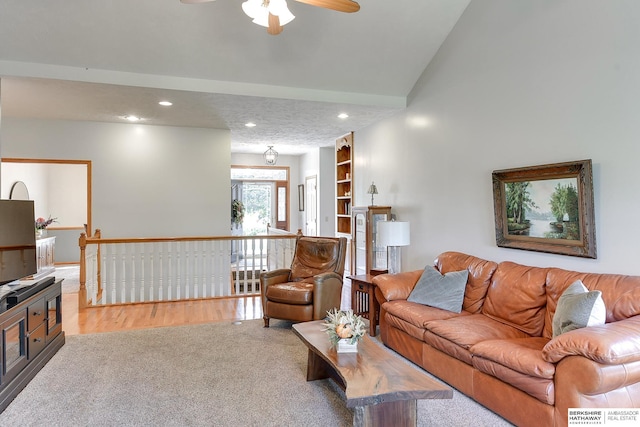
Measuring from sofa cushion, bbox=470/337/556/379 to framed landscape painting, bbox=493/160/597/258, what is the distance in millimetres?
839

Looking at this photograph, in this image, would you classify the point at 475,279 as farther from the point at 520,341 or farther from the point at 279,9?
the point at 279,9

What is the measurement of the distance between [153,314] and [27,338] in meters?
1.88

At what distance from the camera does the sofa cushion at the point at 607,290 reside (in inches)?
94.4

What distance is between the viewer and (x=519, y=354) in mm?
2348

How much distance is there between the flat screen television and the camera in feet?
10.3

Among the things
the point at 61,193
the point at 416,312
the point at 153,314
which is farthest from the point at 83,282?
the point at 61,193

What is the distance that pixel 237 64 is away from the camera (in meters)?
4.34

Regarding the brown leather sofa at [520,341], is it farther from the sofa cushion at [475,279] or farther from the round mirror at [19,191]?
the round mirror at [19,191]

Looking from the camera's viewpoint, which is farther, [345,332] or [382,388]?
[345,332]

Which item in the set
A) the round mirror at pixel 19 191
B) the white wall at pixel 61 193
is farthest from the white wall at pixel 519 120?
the white wall at pixel 61 193

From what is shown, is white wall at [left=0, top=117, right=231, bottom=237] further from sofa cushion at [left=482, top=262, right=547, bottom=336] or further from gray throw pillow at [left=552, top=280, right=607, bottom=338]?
gray throw pillow at [left=552, top=280, right=607, bottom=338]

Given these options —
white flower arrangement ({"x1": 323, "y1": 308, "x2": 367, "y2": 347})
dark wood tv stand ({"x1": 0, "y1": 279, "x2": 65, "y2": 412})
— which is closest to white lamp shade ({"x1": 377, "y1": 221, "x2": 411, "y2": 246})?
white flower arrangement ({"x1": 323, "y1": 308, "x2": 367, "y2": 347})

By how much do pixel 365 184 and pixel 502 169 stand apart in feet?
10.2

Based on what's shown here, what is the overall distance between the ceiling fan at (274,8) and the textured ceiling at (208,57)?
1214 mm
